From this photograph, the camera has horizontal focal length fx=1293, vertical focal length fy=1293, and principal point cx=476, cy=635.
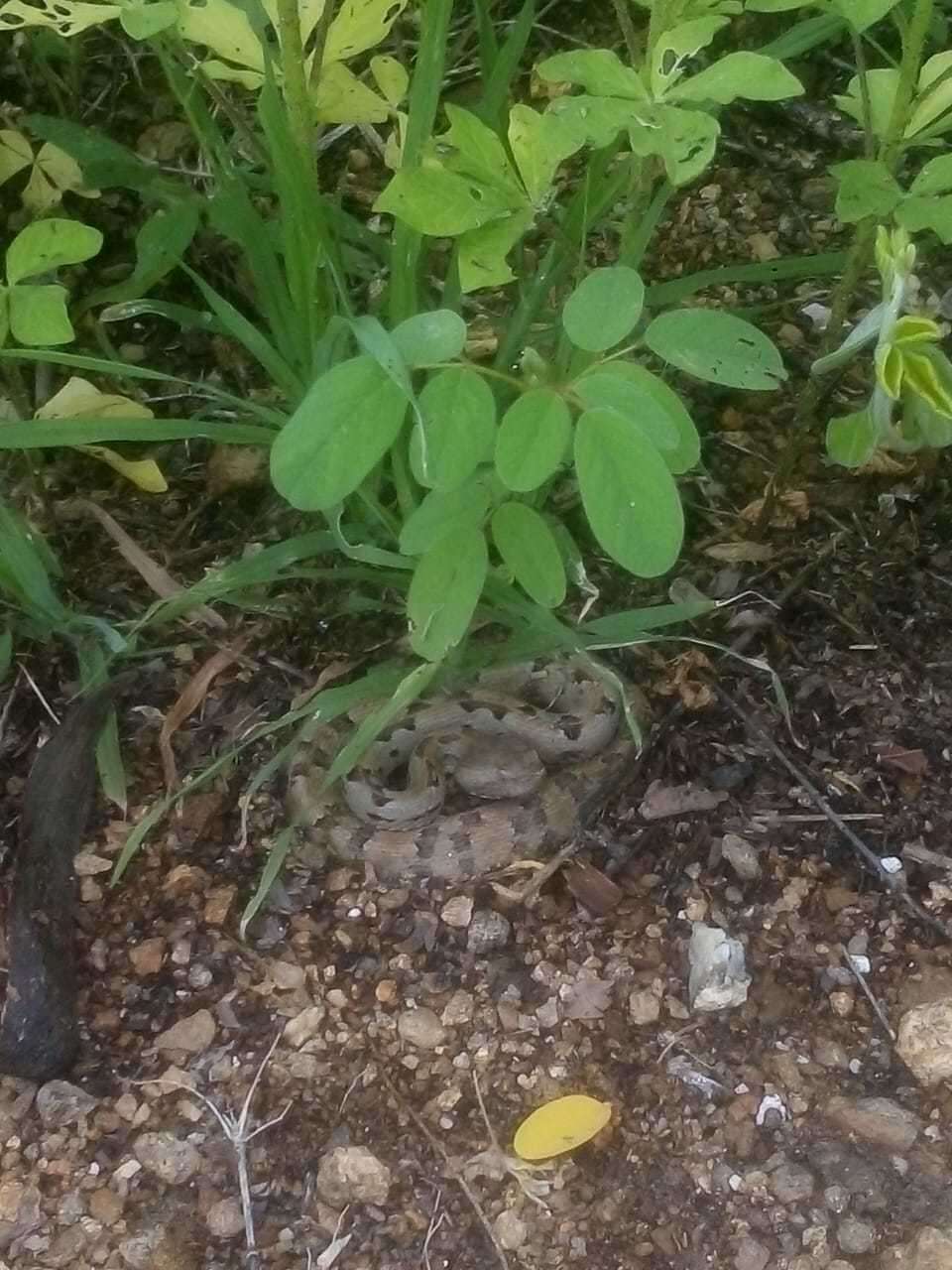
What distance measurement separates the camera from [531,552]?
161 cm

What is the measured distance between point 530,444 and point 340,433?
0.20 meters

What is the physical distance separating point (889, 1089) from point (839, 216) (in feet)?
3.91

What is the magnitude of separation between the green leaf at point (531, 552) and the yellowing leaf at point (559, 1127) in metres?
0.73

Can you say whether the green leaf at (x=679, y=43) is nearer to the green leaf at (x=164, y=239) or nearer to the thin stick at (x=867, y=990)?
the green leaf at (x=164, y=239)

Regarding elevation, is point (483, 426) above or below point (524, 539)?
above

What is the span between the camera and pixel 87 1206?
1.77 meters

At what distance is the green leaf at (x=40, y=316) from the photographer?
1.74 meters

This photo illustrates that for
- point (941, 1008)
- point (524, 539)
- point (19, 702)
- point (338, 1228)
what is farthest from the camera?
point (19, 702)

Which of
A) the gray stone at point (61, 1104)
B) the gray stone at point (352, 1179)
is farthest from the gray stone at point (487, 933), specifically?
the gray stone at point (61, 1104)

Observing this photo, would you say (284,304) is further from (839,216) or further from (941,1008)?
(941,1008)

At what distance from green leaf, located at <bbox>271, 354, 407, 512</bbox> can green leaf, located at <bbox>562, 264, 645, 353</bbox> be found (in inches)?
8.2

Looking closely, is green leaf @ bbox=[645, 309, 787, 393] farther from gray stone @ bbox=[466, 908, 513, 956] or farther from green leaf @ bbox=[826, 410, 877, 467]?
gray stone @ bbox=[466, 908, 513, 956]

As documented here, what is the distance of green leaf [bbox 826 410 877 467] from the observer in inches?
68.1

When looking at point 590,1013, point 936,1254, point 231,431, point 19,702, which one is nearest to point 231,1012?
point 590,1013
